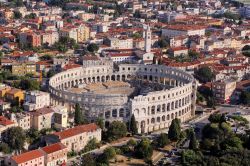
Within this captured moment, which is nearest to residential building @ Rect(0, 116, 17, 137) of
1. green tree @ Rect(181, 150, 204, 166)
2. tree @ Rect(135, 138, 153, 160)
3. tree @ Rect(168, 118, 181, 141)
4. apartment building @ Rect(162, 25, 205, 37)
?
tree @ Rect(135, 138, 153, 160)

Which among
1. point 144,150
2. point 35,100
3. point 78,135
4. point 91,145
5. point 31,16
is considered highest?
point 35,100

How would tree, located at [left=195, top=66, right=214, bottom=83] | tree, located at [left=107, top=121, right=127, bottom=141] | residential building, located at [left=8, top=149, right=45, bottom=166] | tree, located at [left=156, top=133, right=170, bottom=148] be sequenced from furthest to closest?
tree, located at [left=195, top=66, right=214, bottom=83]
tree, located at [left=107, top=121, right=127, bottom=141]
tree, located at [left=156, top=133, right=170, bottom=148]
residential building, located at [left=8, top=149, right=45, bottom=166]

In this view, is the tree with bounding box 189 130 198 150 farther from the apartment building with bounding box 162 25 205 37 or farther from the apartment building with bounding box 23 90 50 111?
the apartment building with bounding box 162 25 205 37

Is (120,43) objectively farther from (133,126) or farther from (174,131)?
(174,131)

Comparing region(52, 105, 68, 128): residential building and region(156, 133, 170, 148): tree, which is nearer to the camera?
region(156, 133, 170, 148): tree

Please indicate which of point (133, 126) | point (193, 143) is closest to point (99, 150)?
point (133, 126)

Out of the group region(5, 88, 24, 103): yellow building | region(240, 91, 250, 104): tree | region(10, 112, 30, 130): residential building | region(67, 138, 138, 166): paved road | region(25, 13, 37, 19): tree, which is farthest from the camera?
region(25, 13, 37, 19): tree

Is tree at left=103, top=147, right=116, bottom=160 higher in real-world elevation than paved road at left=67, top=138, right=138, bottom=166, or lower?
higher
